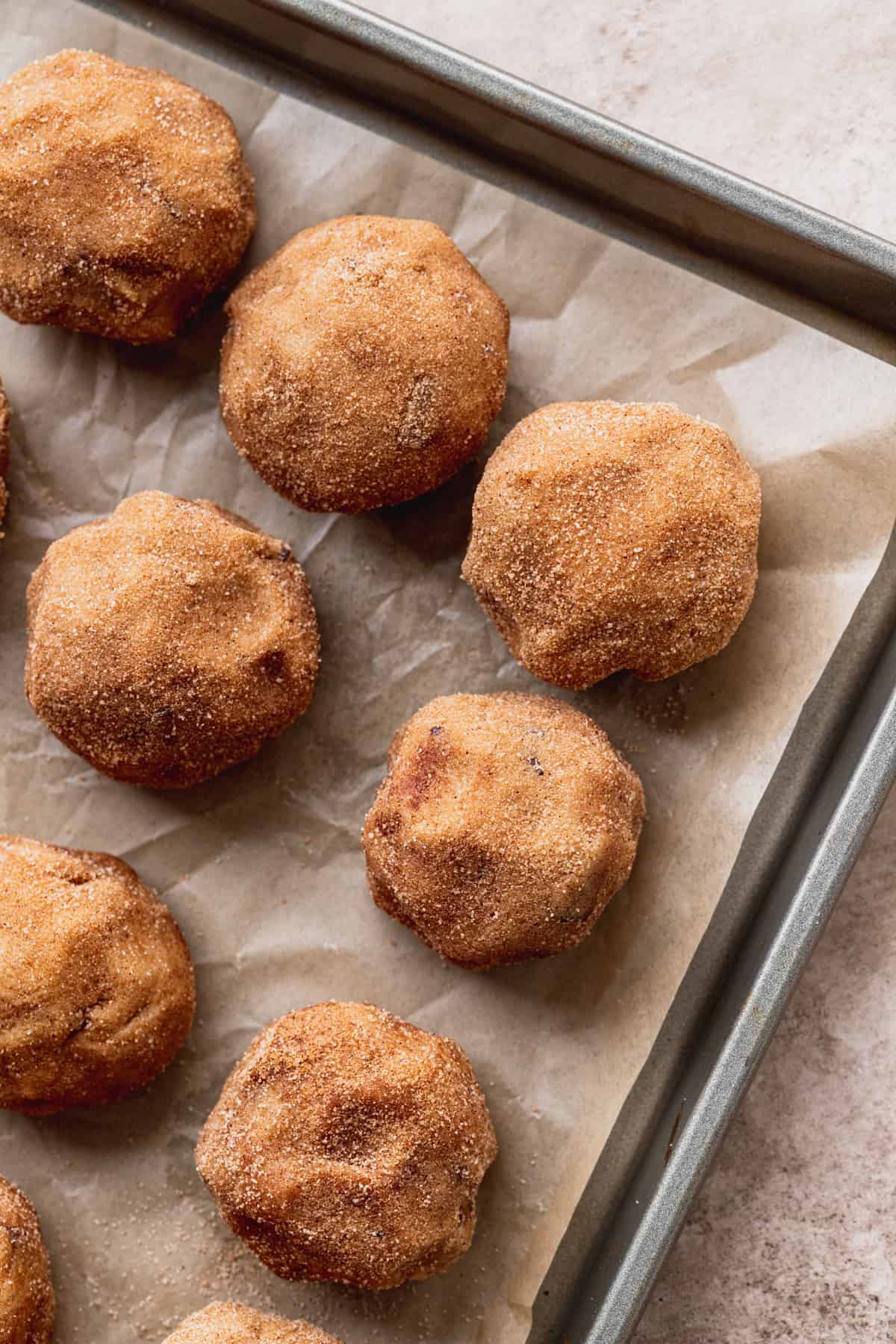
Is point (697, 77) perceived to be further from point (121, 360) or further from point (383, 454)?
point (121, 360)

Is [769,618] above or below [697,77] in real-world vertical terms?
below

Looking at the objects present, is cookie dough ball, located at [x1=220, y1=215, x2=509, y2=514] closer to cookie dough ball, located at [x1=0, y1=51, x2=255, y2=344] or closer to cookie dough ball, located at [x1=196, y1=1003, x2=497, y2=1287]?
cookie dough ball, located at [x1=0, y1=51, x2=255, y2=344]

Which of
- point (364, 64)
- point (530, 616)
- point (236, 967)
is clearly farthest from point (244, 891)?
point (364, 64)

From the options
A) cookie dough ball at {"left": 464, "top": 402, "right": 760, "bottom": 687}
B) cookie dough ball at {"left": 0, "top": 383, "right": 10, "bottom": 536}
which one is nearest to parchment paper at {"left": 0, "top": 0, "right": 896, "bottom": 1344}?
cookie dough ball at {"left": 0, "top": 383, "right": 10, "bottom": 536}

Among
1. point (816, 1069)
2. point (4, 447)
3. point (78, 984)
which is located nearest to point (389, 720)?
point (78, 984)

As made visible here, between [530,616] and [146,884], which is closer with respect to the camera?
[530,616]

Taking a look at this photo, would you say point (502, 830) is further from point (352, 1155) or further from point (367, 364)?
point (367, 364)
